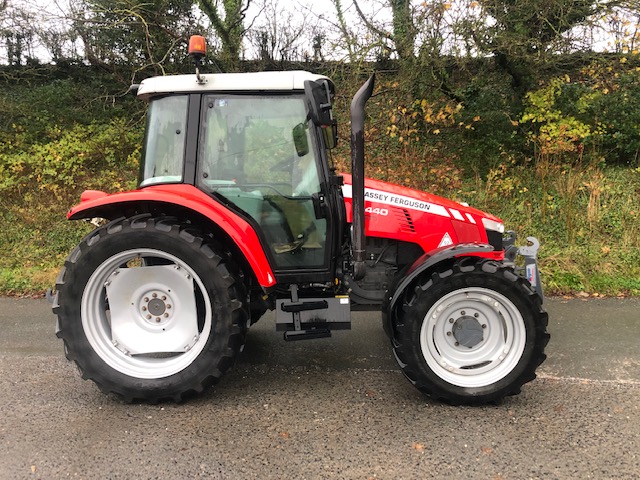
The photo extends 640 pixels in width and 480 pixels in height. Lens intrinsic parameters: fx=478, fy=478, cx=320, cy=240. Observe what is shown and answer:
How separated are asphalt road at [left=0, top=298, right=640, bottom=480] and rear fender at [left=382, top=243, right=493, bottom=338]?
1.69 feet

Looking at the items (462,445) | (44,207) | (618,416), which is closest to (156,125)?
(462,445)

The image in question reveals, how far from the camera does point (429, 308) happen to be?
9.57ft

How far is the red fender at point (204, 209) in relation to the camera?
2.87 metres

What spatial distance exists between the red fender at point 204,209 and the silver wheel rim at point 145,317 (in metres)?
0.36

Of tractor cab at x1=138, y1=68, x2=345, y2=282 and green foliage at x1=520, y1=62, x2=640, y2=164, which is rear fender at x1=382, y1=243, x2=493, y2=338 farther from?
green foliage at x1=520, y1=62, x2=640, y2=164

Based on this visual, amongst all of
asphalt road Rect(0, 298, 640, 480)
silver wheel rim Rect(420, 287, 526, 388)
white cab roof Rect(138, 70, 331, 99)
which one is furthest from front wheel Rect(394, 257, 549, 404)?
white cab roof Rect(138, 70, 331, 99)

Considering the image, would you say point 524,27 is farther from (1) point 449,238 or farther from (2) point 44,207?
(2) point 44,207

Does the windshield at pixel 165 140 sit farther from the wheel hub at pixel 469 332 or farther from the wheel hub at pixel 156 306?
the wheel hub at pixel 469 332

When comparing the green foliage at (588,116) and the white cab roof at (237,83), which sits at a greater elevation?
the green foliage at (588,116)

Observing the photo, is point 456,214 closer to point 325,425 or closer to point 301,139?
point 301,139

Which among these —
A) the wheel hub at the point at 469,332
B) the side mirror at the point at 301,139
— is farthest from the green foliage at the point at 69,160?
the wheel hub at the point at 469,332

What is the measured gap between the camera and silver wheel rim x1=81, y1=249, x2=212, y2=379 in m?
2.98

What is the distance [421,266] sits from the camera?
293 centimetres

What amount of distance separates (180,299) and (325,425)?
1214 millimetres
